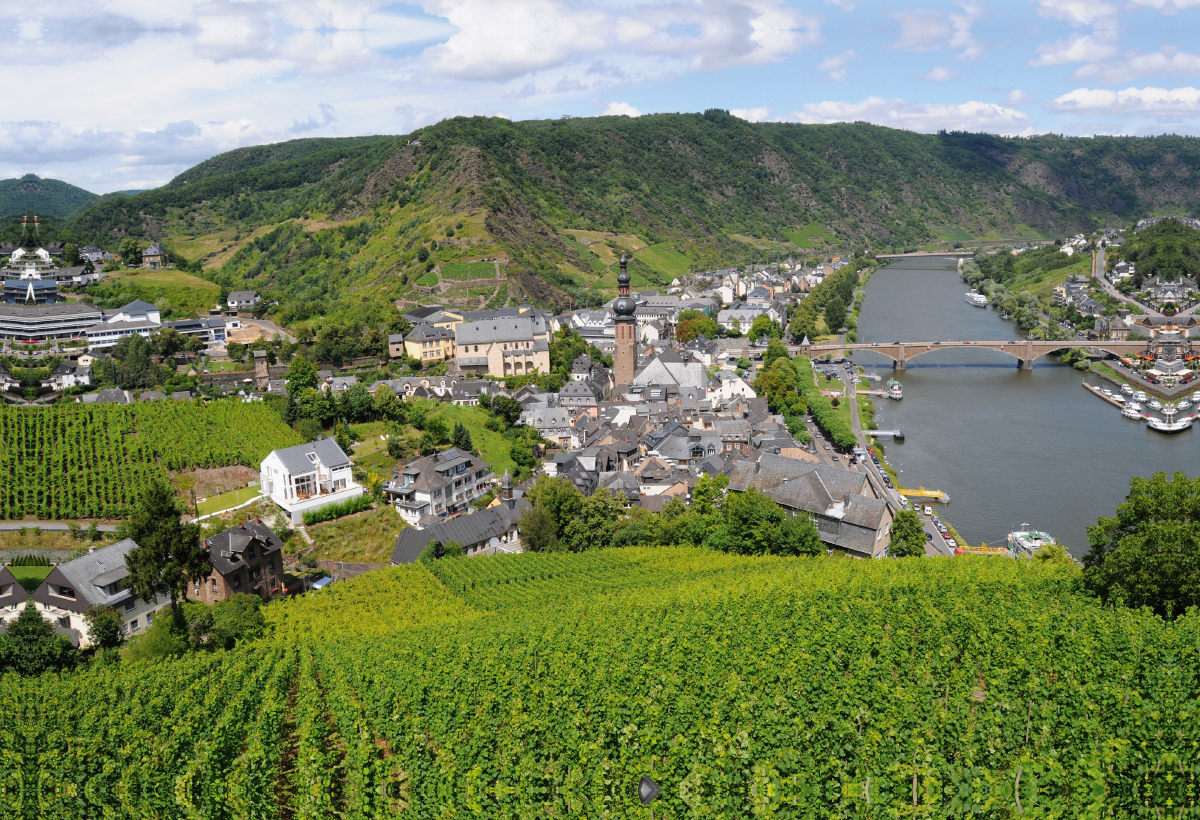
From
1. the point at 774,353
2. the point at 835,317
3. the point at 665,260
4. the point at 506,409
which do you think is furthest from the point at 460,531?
the point at 665,260

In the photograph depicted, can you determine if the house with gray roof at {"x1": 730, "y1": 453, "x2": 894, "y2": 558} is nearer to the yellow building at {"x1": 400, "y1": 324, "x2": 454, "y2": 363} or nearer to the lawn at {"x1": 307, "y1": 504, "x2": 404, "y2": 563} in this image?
the lawn at {"x1": 307, "y1": 504, "x2": 404, "y2": 563}

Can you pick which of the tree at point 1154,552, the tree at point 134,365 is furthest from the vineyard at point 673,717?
the tree at point 134,365

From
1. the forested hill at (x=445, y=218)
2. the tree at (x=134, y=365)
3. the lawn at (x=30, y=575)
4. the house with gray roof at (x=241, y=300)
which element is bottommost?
the lawn at (x=30, y=575)

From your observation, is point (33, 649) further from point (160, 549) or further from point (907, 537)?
point (907, 537)

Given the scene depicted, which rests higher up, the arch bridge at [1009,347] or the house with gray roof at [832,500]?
the arch bridge at [1009,347]

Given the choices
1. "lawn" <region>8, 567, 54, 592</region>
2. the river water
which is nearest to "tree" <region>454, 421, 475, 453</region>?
"lawn" <region>8, 567, 54, 592</region>

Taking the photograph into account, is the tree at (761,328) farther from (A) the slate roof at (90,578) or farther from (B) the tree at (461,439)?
(A) the slate roof at (90,578)
